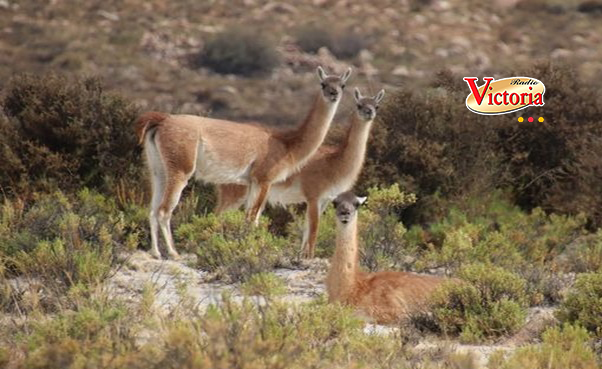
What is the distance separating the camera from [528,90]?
51.3 ft

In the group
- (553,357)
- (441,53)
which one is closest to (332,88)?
(553,357)

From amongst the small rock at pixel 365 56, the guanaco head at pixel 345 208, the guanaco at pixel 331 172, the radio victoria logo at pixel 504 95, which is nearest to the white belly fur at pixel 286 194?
the guanaco at pixel 331 172

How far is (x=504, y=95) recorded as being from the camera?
51.9 ft

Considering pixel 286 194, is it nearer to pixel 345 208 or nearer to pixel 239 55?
pixel 345 208

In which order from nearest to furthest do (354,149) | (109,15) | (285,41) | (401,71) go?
(354,149) → (401,71) → (285,41) → (109,15)

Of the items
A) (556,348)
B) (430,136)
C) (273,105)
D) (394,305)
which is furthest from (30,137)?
(273,105)

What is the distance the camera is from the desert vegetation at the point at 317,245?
22.7 feet

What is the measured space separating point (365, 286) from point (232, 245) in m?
1.73

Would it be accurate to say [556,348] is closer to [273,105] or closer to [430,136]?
[430,136]

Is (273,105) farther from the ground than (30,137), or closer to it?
closer to it

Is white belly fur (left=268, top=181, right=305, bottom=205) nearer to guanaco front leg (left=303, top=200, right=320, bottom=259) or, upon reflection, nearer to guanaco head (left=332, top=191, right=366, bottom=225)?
guanaco front leg (left=303, top=200, right=320, bottom=259)

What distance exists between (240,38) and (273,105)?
5239 mm

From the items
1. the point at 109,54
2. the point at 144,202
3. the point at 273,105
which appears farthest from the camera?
the point at 109,54

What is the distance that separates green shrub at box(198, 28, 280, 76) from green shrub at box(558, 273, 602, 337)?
29.9 m
